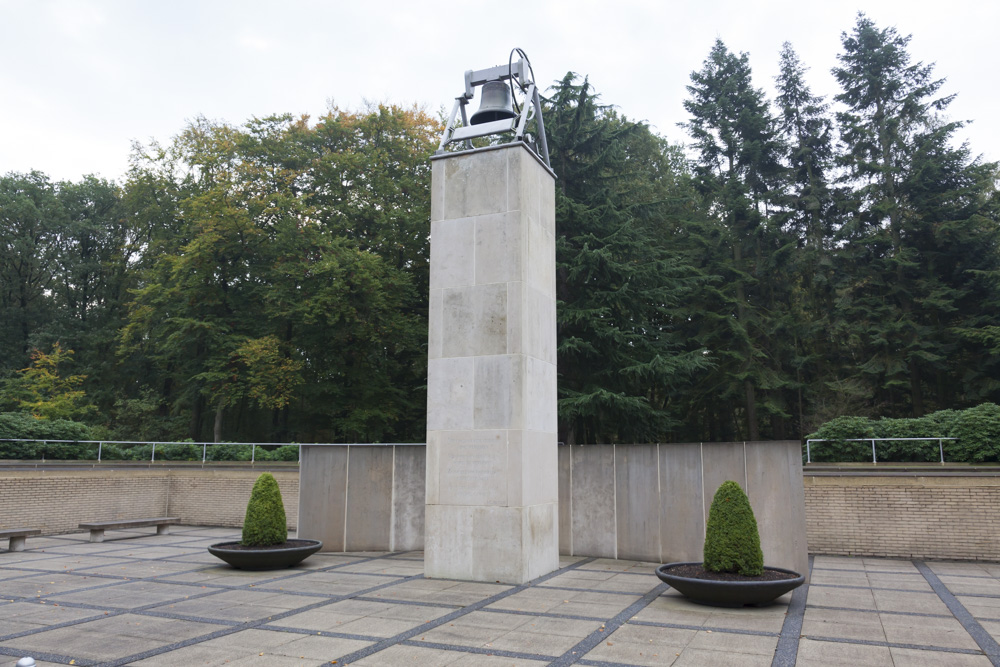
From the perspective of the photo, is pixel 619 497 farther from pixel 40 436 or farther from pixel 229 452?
pixel 40 436

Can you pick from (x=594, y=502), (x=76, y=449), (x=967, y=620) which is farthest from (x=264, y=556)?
(x=76, y=449)

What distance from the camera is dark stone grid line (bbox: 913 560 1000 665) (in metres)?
7.15

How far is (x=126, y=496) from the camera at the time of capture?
67.7 ft

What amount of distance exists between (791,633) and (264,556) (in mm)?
8384

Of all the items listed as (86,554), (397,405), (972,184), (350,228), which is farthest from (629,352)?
(86,554)

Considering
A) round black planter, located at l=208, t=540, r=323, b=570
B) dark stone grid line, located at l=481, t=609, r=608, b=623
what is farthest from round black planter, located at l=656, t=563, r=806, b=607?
round black planter, located at l=208, t=540, r=323, b=570

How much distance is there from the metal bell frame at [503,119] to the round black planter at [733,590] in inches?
305

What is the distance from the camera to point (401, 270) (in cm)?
3133

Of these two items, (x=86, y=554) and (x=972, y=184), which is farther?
(x=972, y=184)

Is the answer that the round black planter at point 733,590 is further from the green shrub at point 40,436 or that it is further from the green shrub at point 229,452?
the green shrub at point 40,436

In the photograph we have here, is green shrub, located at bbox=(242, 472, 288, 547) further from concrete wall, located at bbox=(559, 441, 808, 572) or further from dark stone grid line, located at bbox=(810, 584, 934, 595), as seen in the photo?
dark stone grid line, located at bbox=(810, 584, 934, 595)

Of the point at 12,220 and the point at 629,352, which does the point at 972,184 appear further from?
the point at 12,220

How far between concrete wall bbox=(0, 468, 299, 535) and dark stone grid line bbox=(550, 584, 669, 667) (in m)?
12.6

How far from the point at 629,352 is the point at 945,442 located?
12.4 m
